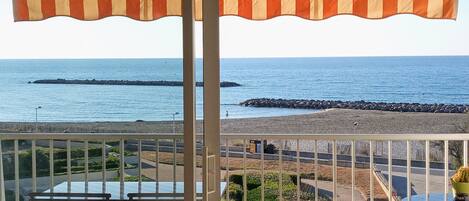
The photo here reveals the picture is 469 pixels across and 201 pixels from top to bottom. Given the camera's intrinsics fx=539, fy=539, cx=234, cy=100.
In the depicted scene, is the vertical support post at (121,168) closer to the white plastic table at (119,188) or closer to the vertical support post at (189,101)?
the white plastic table at (119,188)

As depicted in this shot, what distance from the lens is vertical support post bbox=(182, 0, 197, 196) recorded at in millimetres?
2434

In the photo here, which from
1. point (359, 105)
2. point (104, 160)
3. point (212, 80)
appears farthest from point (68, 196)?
point (359, 105)

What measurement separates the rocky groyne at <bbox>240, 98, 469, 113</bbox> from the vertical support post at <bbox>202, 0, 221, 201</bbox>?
12.5 metres

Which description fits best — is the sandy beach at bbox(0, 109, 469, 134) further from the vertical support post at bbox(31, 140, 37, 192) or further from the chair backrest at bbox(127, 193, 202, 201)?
the vertical support post at bbox(31, 140, 37, 192)

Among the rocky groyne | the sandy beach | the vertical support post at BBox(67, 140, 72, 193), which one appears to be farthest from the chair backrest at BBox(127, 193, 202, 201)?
the rocky groyne

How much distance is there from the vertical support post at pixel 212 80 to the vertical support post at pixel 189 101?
0.16 meters

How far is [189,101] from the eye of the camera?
2.47 metres

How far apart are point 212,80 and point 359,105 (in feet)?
45.0

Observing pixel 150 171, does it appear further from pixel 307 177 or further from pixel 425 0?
pixel 307 177

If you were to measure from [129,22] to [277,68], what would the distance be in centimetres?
1470

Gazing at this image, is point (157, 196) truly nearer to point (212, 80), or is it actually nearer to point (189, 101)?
point (189, 101)

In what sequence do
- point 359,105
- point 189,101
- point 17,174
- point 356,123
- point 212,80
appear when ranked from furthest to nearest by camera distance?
point 359,105 < point 356,123 < point 212,80 < point 17,174 < point 189,101

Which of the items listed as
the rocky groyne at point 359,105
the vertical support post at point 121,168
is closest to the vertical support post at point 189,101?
the vertical support post at point 121,168

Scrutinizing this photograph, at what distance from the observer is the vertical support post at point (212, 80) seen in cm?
265
